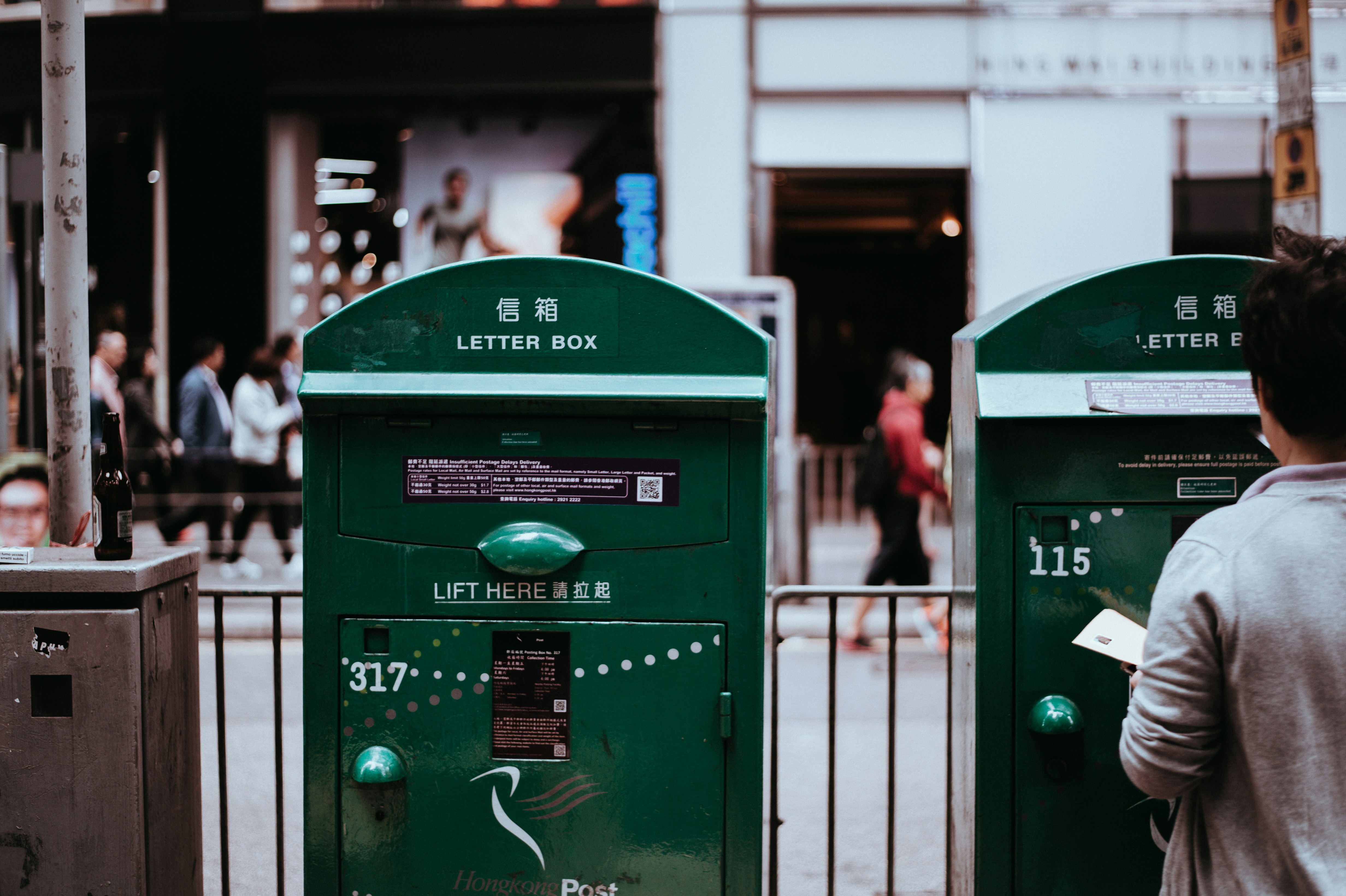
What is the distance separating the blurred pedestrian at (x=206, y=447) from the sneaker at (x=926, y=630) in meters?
5.64

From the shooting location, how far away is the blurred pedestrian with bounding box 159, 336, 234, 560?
30.9 ft

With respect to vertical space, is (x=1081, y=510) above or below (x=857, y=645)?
above

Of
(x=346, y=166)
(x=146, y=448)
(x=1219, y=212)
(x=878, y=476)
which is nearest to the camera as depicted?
(x=878, y=476)

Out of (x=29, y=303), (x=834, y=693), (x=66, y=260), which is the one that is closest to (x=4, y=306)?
(x=29, y=303)

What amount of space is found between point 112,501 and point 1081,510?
2.27 meters

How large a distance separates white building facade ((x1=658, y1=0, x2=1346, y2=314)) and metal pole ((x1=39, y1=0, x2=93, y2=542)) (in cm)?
→ 779

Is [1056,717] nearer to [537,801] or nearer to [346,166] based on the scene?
[537,801]

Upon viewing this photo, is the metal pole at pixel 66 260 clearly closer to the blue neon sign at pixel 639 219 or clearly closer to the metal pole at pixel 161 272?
the blue neon sign at pixel 639 219

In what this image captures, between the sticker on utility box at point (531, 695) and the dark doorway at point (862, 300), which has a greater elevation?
the dark doorway at point (862, 300)

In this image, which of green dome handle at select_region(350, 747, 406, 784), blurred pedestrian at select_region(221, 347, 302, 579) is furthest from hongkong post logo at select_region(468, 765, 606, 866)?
blurred pedestrian at select_region(221, 347, 302, 579)

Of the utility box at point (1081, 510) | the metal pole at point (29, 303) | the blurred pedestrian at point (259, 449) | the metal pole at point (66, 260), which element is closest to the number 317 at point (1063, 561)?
the utility box at point (1081, 510)

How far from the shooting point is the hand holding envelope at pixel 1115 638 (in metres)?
2.30

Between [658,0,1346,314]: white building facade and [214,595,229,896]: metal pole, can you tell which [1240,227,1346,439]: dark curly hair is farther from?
[658,0,1346,314]: white building facade

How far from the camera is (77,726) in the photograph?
255 cm
